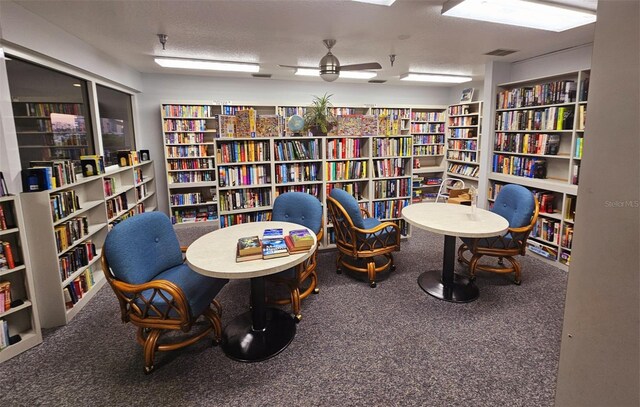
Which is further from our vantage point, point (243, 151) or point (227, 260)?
point (243, 151)

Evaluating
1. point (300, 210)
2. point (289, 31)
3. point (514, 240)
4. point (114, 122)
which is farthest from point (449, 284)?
point (114, 122)

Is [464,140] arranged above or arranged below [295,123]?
below

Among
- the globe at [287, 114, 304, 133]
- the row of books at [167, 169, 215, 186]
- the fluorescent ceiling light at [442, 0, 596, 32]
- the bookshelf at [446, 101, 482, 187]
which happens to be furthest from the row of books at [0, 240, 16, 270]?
the bookshelf at [446, 101, 482, 187]

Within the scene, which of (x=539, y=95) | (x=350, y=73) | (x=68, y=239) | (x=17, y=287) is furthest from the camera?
(x=350, y=73)

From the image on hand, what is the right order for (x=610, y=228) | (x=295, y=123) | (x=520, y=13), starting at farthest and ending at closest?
1. (x=295, y=123)
2. (x=520, y=13)
3. (x=610, y=228)

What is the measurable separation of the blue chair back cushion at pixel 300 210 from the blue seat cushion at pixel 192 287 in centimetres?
95

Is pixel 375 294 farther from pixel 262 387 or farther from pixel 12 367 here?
pixel 12 367

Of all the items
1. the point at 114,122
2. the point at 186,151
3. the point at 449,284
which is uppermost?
the point at 114,122

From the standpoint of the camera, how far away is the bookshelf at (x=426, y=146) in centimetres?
756

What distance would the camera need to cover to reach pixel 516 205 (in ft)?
11.6

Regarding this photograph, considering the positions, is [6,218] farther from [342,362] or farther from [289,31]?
[289,31]

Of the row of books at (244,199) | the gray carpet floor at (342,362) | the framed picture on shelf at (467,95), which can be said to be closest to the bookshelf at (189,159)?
the row of books at (244,199)

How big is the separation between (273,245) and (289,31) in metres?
2.34

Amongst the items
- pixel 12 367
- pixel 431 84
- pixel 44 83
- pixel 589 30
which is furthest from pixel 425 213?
pixel 431 84
